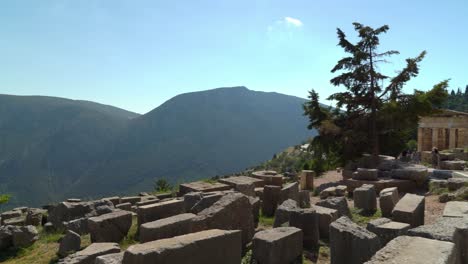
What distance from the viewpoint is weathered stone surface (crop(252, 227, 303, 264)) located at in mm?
5750

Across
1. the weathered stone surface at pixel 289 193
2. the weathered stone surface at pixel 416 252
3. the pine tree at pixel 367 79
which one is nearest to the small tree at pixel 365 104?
the pine tree at pixel 367 79

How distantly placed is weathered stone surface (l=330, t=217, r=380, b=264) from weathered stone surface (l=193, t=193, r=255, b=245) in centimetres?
201

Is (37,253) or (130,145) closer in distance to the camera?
(37,253)

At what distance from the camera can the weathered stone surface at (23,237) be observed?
31.7 feet

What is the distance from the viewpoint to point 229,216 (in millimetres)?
Answer: 7180

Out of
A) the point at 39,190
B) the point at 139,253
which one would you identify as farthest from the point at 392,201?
the point at 39,190

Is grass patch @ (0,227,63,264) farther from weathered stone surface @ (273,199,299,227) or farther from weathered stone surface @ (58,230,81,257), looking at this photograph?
weathered stone surface @ (273,199,299,227)

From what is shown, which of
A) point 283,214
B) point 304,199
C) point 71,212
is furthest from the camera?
point 71,212

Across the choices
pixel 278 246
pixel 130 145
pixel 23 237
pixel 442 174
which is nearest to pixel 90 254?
pixel 278 246

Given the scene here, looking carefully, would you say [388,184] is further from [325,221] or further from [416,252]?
[416,252]

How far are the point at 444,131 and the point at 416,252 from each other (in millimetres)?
35577

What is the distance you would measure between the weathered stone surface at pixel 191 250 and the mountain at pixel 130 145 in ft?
338

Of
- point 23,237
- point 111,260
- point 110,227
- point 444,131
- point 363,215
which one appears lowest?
point 23,237

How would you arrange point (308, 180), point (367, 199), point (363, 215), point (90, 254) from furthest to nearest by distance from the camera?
1. point (308, 180)
2. point (367, 199)
3. point (363, 215)
4. point (90, 254)
